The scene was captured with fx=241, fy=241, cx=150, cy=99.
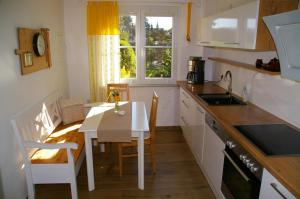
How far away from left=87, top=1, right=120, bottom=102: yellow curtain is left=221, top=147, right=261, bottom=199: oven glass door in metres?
2.37

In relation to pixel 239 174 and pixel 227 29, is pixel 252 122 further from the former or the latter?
pixel 227 29

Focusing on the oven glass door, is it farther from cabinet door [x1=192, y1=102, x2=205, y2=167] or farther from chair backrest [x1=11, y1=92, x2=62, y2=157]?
chair backrest [x1=11, y1=92, x2=62, y2=157]

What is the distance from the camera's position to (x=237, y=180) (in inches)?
73.1

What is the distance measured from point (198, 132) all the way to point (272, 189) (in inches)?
58.8

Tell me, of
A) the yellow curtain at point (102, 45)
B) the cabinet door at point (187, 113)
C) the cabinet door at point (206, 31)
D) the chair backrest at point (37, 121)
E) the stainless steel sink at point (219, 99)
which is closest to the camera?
the chair backrest at point (37, 121)

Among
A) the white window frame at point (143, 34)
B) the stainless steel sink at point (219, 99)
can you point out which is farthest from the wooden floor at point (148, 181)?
the white window frame at point (143, 34)

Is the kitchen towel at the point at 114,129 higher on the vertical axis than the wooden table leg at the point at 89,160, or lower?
higher

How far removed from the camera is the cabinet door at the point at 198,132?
108 inches

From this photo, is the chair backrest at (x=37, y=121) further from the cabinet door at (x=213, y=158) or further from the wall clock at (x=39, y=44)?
the cabinet door at (x=213, y=158)

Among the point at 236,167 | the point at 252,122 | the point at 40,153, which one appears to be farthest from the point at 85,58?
the point at 236,167

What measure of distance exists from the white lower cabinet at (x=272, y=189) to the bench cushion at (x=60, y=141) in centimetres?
167

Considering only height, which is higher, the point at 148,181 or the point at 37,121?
the point at 37,121

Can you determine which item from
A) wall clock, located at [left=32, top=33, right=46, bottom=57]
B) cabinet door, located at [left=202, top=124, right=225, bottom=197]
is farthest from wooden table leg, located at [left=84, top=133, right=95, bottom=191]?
cabinet door, located at [left=202, top=124, right=225, bottom=197]

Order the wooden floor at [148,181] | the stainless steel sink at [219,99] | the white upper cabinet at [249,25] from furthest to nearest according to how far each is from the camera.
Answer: the stainless steel sink at [219,99], the wooden floor at [148,181], the white upper cabinet at [249,25]
